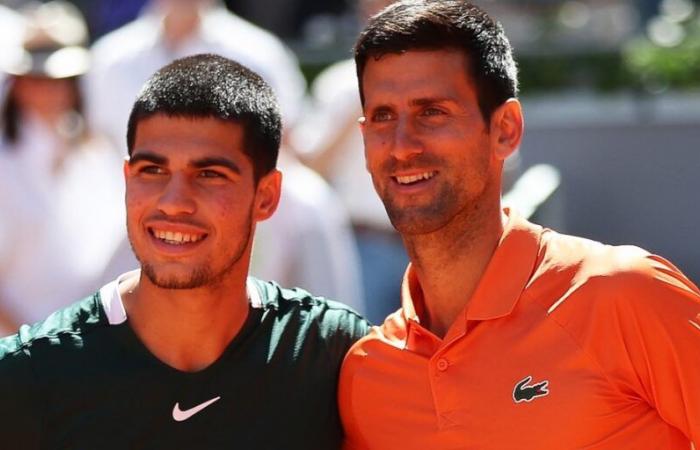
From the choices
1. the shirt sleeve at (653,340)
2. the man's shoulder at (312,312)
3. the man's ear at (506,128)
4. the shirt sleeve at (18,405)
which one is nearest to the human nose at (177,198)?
the man's shoulder at (312,312)

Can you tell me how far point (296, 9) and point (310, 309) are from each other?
11.2 m

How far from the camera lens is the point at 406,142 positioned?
3730 millimetres

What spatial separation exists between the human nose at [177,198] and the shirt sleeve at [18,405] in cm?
52

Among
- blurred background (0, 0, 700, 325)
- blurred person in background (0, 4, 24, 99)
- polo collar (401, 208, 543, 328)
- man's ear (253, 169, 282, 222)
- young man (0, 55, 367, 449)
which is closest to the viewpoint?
young man (0, 55, 367, 449)

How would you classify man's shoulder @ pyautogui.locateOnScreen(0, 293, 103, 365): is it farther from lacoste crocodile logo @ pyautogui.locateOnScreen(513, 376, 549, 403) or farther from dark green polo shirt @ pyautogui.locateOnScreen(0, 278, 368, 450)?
lacoste crocodile logo @ pyautogui.locateOnScreen(513, 376, 549, 403)

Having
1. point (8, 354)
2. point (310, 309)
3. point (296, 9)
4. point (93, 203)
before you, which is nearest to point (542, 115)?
point (296, 9)

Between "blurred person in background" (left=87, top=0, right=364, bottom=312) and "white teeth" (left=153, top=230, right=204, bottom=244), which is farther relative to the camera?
"blurred person in background" (left=87, top=0, right=364, bottom=312)

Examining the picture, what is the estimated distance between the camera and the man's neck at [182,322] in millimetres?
3719

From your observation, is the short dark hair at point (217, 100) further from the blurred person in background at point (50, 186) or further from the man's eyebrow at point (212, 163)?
the blurred person in background at point (50, 186)

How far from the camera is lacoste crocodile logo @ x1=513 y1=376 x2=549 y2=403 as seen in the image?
3.53 meters

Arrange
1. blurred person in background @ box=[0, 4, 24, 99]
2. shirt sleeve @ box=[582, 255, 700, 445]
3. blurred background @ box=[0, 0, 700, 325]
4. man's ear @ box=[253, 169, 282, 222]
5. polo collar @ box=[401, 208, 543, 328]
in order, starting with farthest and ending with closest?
blurred person in background @ box=[0, 4, 24, 99]
blurred background @ box=[0, 0, 700, 325]
man's ear @ box=[253, 169, 282, 222]
polo collar @ box=[401, 208, 543, 328]
shirt sleeve @ box=[582, 255, 700, 445]

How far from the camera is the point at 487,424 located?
140 inches

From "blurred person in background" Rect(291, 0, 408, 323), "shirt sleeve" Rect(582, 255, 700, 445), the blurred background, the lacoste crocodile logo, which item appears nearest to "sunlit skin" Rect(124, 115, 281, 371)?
the lacoste crocodile logo

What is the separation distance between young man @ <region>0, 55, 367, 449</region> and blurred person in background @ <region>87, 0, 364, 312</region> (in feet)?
6.58
